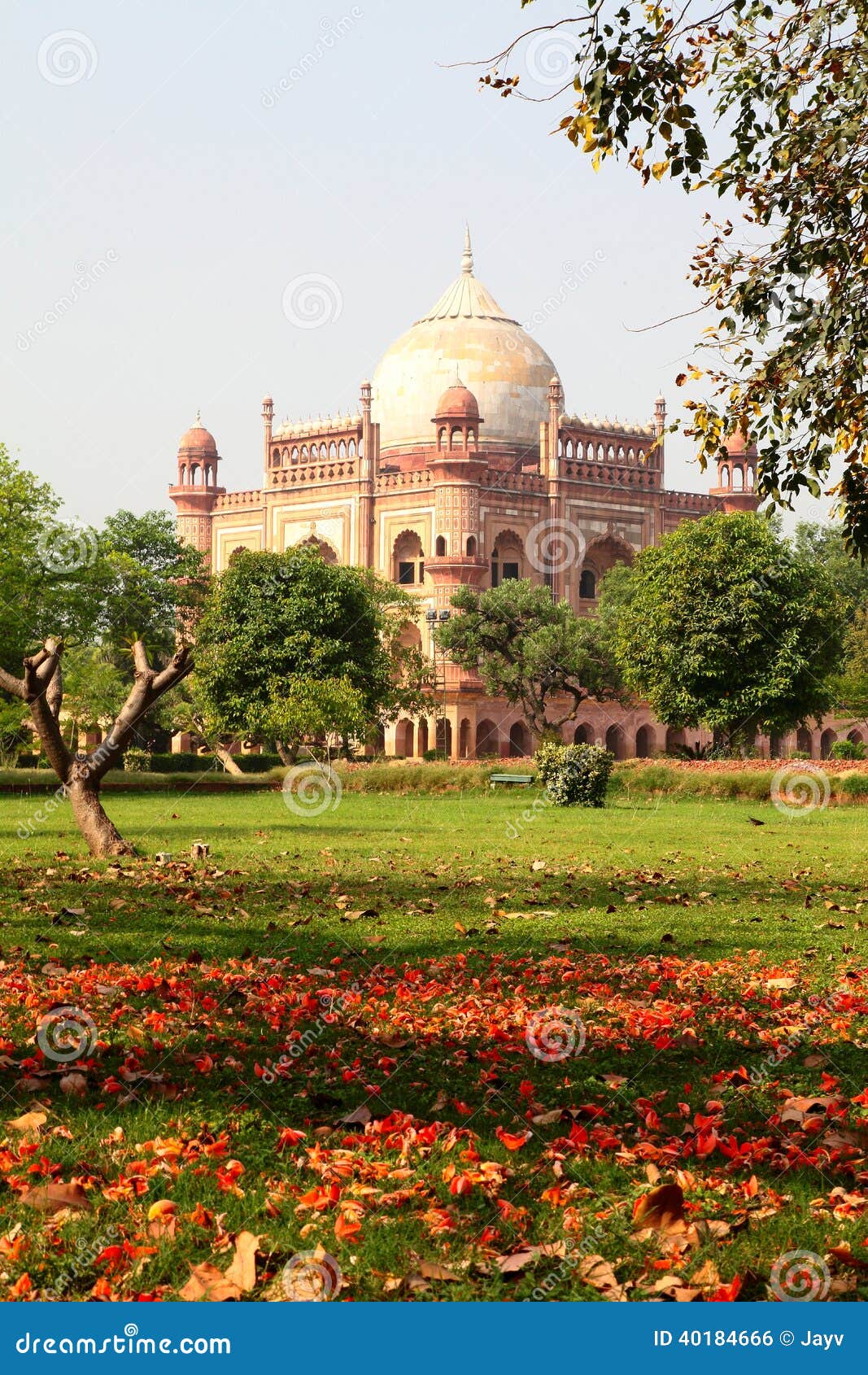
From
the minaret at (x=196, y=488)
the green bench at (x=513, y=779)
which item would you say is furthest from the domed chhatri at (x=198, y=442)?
the green bench at (x=513, y=779)

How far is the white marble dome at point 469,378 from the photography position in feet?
207

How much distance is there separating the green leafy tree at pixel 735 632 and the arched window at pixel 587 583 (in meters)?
25.1

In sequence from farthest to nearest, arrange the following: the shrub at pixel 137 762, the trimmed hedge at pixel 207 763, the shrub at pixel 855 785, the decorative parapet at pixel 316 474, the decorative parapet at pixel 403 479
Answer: the decorative parapet at pixel 316 474 → the decorative parapet at pixel 403 479 → the trimmed hedge at pixel 207 763 → the shrub at pixel 137 762 → the shrub at pixel 855 785

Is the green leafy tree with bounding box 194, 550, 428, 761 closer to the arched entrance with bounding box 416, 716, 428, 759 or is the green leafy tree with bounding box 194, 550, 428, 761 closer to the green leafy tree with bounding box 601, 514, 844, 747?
the green leafy tree with bounding box 601, 514, 844, 747

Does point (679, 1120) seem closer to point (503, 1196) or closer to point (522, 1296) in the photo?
point (503, 1196)

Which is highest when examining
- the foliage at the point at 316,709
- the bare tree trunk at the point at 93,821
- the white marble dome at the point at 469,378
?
the white marble dome at the point at 469,378

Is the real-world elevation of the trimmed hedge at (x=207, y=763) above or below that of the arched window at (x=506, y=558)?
below

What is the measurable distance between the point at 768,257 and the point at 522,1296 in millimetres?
6526

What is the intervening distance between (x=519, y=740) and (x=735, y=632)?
2101 centimetres

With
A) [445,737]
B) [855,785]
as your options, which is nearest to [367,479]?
[445,737]

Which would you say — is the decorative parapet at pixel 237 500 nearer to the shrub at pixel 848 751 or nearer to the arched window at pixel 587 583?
the arched window at pixel 587 583

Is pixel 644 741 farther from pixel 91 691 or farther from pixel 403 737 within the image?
pixel 91 691

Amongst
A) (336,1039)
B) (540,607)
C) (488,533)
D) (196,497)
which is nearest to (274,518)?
(196,497)

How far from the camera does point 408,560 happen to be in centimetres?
6044
